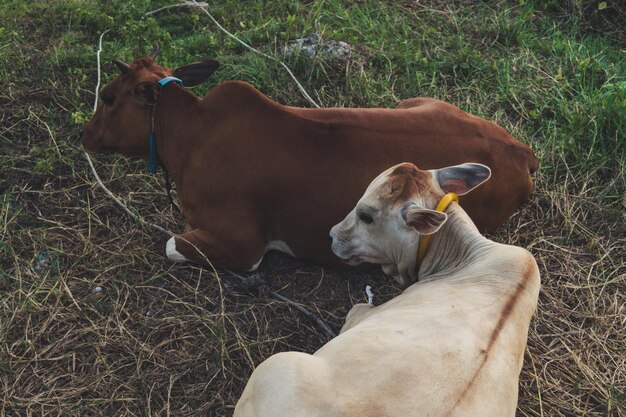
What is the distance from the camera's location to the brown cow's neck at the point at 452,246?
3.92m

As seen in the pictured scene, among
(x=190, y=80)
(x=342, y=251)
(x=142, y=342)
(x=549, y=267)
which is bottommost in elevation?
(x=142, y=342)

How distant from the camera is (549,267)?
16.2ft

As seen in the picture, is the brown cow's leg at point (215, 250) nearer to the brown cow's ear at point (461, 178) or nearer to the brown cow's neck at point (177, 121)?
the brown cow's neck at point (177, 121)

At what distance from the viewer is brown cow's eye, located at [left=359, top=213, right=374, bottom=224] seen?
12.9ft

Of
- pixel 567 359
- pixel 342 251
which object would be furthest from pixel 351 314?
pixel 567 359

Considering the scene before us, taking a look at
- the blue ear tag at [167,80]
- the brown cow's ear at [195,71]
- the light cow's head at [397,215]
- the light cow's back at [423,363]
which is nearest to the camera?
the light cow's back at [423,363]

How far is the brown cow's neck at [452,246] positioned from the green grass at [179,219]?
2.67ft

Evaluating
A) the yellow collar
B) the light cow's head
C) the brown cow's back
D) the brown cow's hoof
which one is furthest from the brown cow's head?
the yellow collar

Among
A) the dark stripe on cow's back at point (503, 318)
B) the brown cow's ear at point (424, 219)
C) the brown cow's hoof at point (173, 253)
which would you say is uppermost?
the brown cow's ear at point (424, 219)

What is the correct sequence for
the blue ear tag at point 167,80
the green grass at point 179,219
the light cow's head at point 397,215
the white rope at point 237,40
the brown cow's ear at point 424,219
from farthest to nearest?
the white rope at point 237,40, the blue ear tag at point 167,80, the green grass at point 179,219, the light cow's head at point 397,215, the brown cow's ear at point 424,219

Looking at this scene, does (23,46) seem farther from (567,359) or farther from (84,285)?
(567,359)

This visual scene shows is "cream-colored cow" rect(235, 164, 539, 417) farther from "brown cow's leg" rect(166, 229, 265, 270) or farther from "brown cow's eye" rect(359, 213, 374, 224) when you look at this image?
"brown cow's leg" rect(166, 229, 265, 270)

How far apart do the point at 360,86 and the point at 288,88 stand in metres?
0.63

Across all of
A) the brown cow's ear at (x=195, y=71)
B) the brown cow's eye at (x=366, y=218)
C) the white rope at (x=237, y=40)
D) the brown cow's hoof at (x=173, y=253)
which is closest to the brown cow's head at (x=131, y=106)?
the brown cow's ear at (x=195, y=71)
